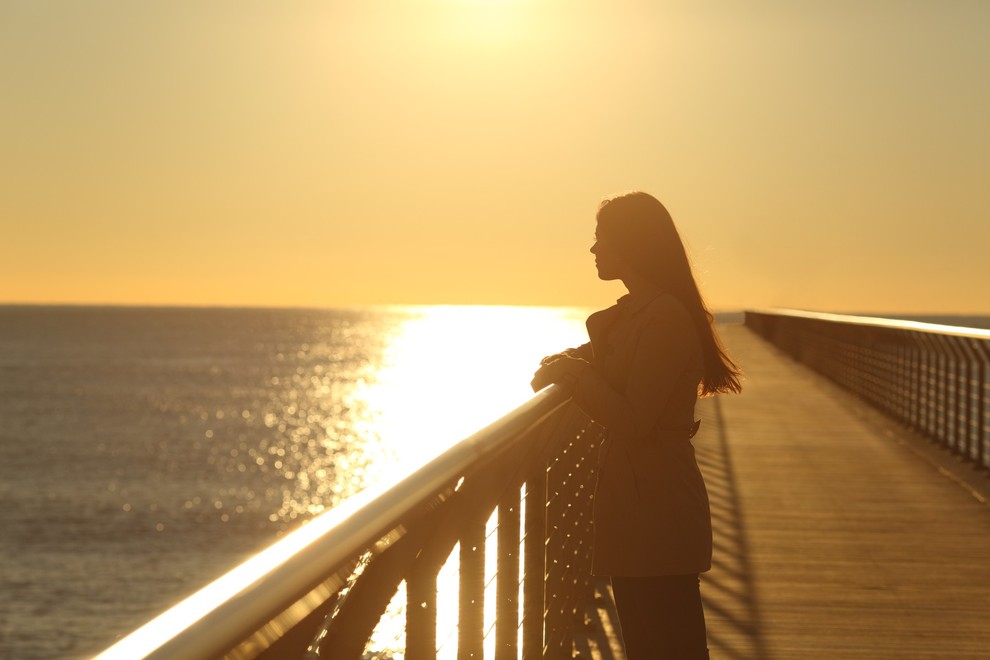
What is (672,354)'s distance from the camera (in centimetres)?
347

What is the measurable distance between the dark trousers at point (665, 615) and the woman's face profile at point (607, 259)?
2.60ft

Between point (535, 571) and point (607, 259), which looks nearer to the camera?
point (607, 259)

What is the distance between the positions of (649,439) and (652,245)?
50cm

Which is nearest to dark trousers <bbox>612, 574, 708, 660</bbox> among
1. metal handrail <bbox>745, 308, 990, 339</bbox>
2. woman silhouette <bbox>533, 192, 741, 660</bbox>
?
woman silhouette <bbox>533, 192, 741, 660</bbox>

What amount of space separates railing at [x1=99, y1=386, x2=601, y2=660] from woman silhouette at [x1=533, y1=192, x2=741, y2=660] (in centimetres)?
26

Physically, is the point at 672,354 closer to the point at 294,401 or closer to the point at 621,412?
the point at 621,412

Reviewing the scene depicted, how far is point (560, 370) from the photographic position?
147 inches

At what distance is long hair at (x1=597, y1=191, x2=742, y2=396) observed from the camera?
11.7ft

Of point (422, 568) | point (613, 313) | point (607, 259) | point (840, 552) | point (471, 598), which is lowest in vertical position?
point (840, 552)

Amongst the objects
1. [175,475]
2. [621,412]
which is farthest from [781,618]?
[175,475]

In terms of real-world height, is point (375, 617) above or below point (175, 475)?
above

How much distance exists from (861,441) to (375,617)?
1369cm

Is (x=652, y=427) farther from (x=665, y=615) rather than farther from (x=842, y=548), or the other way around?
(x=842, y=548)

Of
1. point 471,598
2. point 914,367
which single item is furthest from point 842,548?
point 914,367
